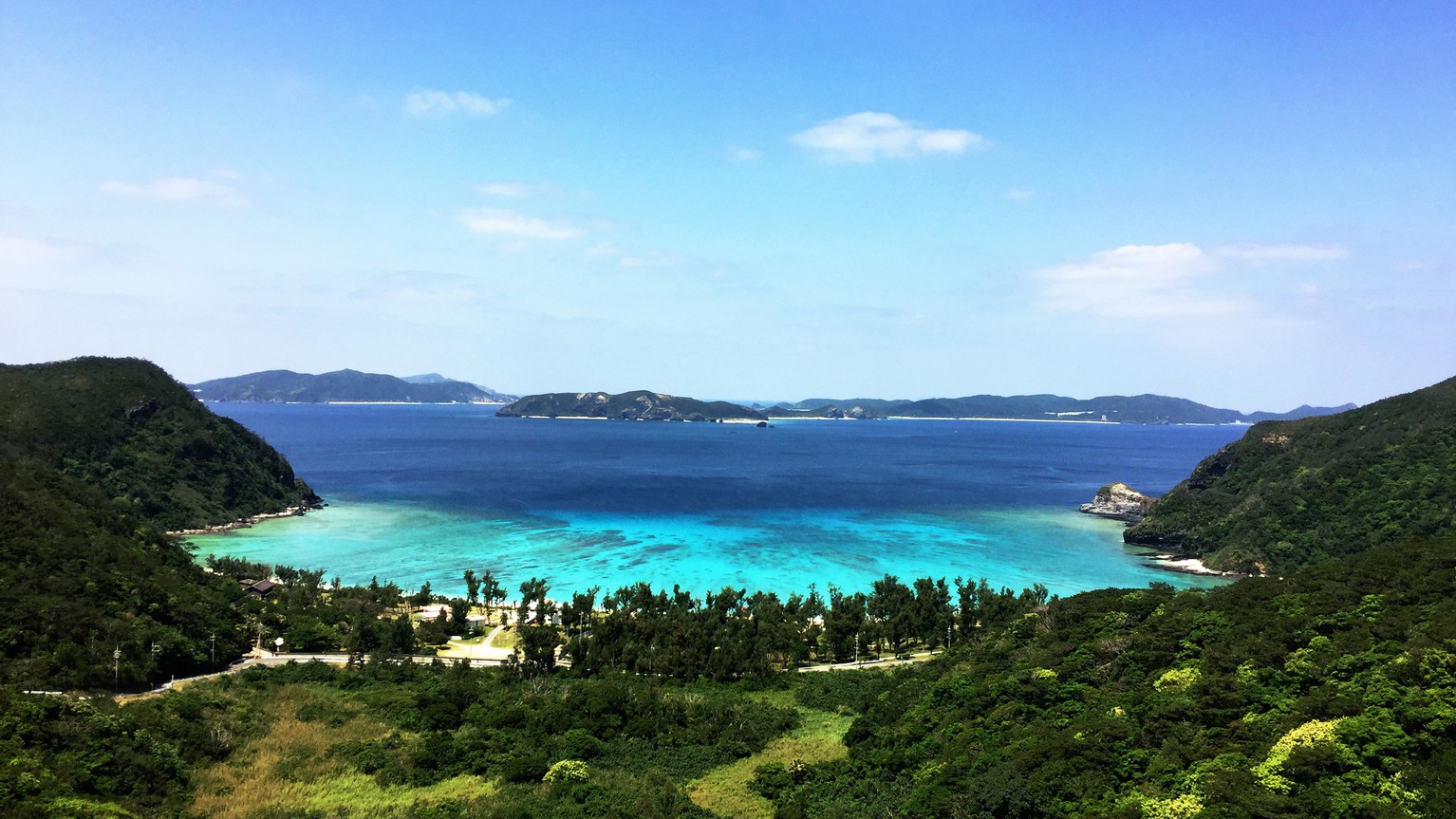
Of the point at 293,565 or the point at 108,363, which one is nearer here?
the point at 293,565

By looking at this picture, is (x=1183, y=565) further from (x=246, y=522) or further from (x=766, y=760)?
(x=246, y=522)

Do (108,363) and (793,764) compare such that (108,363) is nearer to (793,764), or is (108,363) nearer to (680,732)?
(680,732)

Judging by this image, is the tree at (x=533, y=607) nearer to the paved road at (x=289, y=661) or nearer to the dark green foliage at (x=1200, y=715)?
the paved road at (x=289, y=661)

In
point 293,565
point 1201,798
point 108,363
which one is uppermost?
point 108,363

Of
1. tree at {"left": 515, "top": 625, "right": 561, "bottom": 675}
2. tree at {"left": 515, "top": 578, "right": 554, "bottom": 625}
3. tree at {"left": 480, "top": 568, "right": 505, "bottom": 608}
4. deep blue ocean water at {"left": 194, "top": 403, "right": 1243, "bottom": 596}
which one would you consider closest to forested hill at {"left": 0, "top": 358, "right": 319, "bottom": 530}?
deep blue ocean water at {"left": 194, "top": 403, "right": 1243, "bottom": 596}

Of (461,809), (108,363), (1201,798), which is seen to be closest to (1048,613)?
(1201,798)

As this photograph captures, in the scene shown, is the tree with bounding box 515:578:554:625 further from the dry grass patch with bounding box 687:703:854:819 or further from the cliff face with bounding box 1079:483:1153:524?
the cliff face with bounding box 1079:483:1153:524
